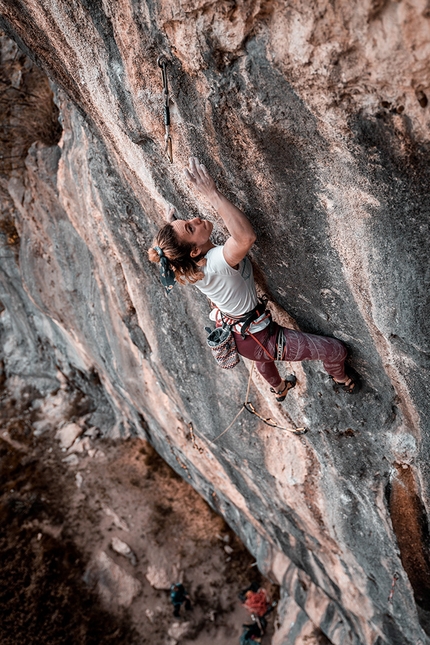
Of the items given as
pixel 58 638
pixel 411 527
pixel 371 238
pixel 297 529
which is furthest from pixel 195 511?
pixel 371 238

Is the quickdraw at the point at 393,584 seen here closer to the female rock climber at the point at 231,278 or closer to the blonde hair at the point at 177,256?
the female rock climber at the point at 231,278

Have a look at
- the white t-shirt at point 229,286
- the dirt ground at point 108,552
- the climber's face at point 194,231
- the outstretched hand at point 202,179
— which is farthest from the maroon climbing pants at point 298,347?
the dirt ground at point 108,552

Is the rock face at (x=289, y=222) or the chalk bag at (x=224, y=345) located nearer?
the rock face at (x=289, y=222)

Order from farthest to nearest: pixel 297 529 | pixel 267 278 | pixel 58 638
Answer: pixel 58 638, pixel 297 529, pixel 267 278

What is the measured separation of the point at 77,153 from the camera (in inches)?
237

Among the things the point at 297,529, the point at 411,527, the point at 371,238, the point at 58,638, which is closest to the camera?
the point at 371,238

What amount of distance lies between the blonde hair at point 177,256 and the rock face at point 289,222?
609 mm

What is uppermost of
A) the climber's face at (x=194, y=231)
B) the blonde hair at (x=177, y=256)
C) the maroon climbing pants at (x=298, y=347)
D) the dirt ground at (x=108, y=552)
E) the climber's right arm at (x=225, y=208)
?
the climber's right arm at (x=225, y=208)

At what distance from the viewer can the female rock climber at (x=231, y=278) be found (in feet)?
9.72

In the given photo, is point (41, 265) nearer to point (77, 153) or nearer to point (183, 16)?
point (77, 153)

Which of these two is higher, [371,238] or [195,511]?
[371,238]

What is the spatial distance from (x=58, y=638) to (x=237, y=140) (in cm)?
1114

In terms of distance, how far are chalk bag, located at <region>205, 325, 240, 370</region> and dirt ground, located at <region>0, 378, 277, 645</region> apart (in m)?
9.09

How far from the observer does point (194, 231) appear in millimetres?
3117
